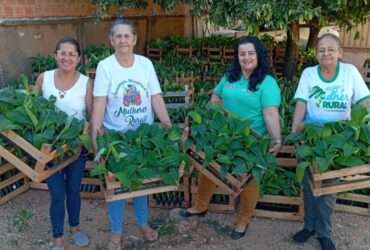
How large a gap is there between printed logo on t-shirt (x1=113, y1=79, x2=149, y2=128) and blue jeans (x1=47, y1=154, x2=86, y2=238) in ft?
1.41

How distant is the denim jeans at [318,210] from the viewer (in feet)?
9.71

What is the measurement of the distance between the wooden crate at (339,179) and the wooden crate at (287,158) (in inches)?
37.1

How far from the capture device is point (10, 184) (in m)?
3.99

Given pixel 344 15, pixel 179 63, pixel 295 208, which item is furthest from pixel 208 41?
pixel 295 208

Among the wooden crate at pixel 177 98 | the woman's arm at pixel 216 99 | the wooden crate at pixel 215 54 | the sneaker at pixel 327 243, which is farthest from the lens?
the wooden crate at pixel 215 54

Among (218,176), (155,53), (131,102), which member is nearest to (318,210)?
(218,176)

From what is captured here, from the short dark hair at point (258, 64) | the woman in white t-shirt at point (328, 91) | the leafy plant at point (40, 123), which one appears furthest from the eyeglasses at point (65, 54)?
the woman in white t-shirt at point (328, 91)

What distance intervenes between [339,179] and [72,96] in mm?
1836

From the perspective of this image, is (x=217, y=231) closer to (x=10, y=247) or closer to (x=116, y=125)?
(x=116, y=125)

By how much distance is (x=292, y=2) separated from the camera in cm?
390

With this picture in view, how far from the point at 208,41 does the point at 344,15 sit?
3411mm

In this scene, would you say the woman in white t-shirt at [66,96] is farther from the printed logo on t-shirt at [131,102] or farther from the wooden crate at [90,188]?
the wooden crate at [90,188]

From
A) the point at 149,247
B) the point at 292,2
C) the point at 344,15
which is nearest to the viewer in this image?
the point at 149,247

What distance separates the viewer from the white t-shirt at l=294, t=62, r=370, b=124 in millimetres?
2830
